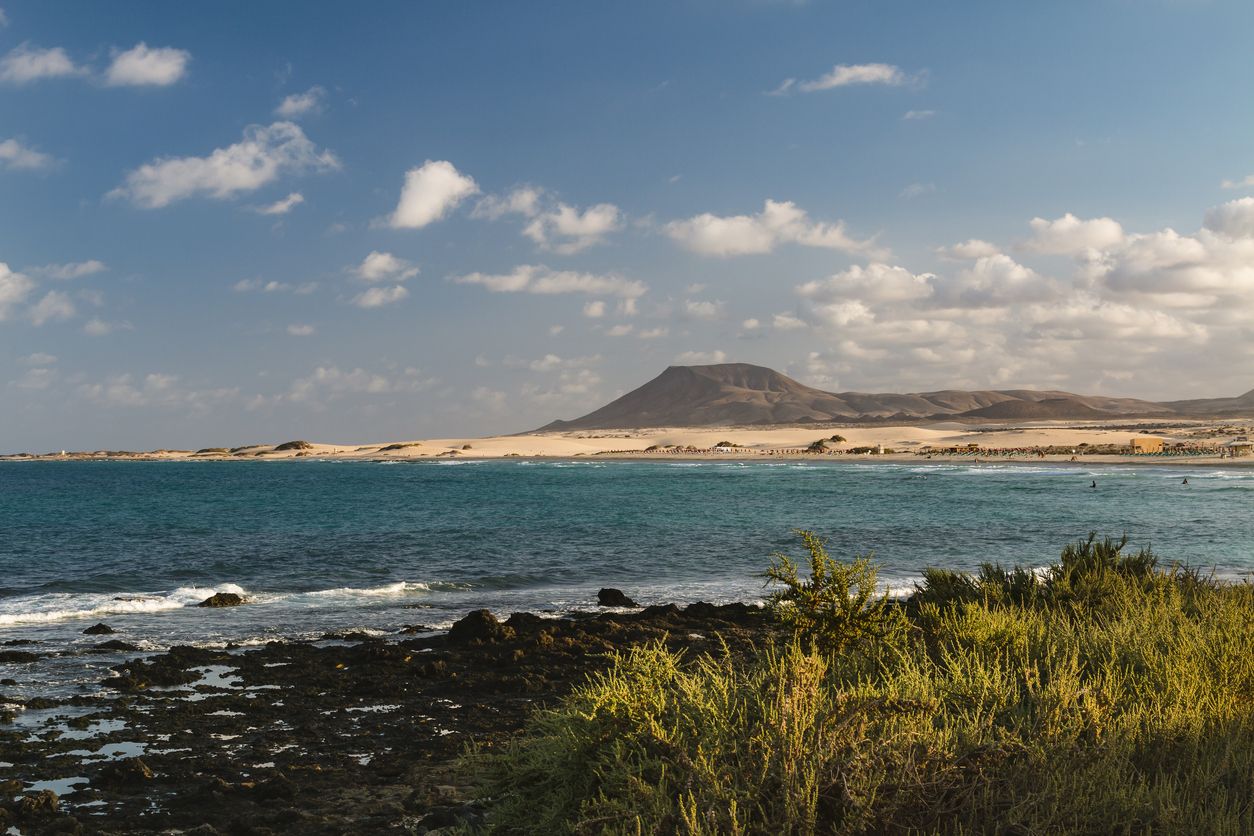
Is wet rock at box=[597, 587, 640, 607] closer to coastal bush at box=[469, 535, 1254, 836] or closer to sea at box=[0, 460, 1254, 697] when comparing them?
sea at box=[0, 460, 1254, 697]

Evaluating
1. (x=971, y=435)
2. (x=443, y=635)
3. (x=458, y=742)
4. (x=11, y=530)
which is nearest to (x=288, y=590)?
(x=443, y=635)

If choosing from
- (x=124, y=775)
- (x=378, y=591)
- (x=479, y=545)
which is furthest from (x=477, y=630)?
(x=479, y=545)

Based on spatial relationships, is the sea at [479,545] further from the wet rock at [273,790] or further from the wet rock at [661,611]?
the wet rock at [273,790]

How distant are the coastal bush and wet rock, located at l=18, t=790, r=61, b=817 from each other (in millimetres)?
3506

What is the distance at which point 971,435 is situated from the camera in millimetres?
123438

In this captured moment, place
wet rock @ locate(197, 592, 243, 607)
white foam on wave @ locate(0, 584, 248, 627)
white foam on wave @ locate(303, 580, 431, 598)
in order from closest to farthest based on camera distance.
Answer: white foam on wave @ locate(0, 584, 248, 627), wet rock @ locate(197, 592, 243, 607), white foam on wave @ locate(303, 580, 431, 598)

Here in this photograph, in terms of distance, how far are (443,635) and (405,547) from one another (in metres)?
15.0

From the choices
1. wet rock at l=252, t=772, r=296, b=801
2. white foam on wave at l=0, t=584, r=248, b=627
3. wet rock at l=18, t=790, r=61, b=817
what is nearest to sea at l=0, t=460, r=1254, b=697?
white foam on wave at l=0, t=584, r=248, b=627

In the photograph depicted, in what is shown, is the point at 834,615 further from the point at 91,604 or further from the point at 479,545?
the point at 479,545

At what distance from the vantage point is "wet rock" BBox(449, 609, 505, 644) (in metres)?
14.2

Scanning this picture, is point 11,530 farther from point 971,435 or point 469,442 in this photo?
point 469,442

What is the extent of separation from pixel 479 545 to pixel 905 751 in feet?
84.1

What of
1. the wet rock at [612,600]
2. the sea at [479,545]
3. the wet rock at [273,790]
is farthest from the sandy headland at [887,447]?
the wet rock at [273,790]

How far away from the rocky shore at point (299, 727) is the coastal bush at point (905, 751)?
148 centimetres
